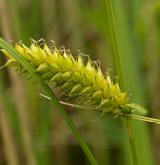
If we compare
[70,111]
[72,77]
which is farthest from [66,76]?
[70,111]

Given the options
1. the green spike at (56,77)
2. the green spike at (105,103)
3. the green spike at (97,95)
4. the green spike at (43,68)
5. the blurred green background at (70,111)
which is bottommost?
the green spike at (105,103)

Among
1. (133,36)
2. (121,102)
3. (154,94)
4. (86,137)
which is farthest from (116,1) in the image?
(86,137)

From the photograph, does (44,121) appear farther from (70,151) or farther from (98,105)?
(98,105)

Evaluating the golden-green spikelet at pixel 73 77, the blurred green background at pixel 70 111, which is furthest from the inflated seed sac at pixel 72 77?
the blurred green background at pixel 70 111

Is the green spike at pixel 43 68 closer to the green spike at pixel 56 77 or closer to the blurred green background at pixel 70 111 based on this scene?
the green spike at pixel 56 77

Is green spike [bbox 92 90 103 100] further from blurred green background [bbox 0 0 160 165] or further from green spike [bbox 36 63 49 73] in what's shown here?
blurred green background [bbox 0 0 160 165]

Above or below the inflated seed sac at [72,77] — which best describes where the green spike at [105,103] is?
below

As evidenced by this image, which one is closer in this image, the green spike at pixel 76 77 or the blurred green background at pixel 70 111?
the green spike at pixel 76 77
